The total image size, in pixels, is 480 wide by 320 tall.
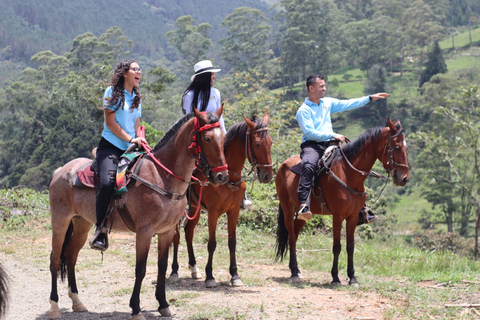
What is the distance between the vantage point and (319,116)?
7949 millimetres

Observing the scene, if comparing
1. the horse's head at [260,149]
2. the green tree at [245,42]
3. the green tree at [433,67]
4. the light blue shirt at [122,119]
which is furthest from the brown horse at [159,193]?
the green tree at [245,42]

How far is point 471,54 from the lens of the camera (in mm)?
86125

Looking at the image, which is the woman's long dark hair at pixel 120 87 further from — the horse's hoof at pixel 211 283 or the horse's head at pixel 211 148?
the horse's hoof at pixel 211 283

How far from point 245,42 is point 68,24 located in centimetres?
9192

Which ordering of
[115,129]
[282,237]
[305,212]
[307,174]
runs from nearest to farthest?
[115,129] < [305,212] < [307,174] < [282,237]

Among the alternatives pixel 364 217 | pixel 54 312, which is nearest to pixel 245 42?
pixel 364 217

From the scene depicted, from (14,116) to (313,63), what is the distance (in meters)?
45.9

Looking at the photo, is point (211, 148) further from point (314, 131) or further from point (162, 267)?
point (314, 131)

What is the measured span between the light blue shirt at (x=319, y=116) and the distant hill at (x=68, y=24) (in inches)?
4981

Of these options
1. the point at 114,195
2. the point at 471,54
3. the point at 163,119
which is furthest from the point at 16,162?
the point at 471,54

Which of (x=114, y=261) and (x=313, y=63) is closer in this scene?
(x=114, y=261)

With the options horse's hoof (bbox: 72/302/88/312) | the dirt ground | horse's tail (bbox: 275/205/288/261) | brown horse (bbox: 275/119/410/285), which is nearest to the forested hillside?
horse's tail (bbox: 275/205/288/261)

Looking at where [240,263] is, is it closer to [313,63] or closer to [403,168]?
[403,168]

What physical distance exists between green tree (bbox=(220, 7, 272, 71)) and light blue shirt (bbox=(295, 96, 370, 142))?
242ft
